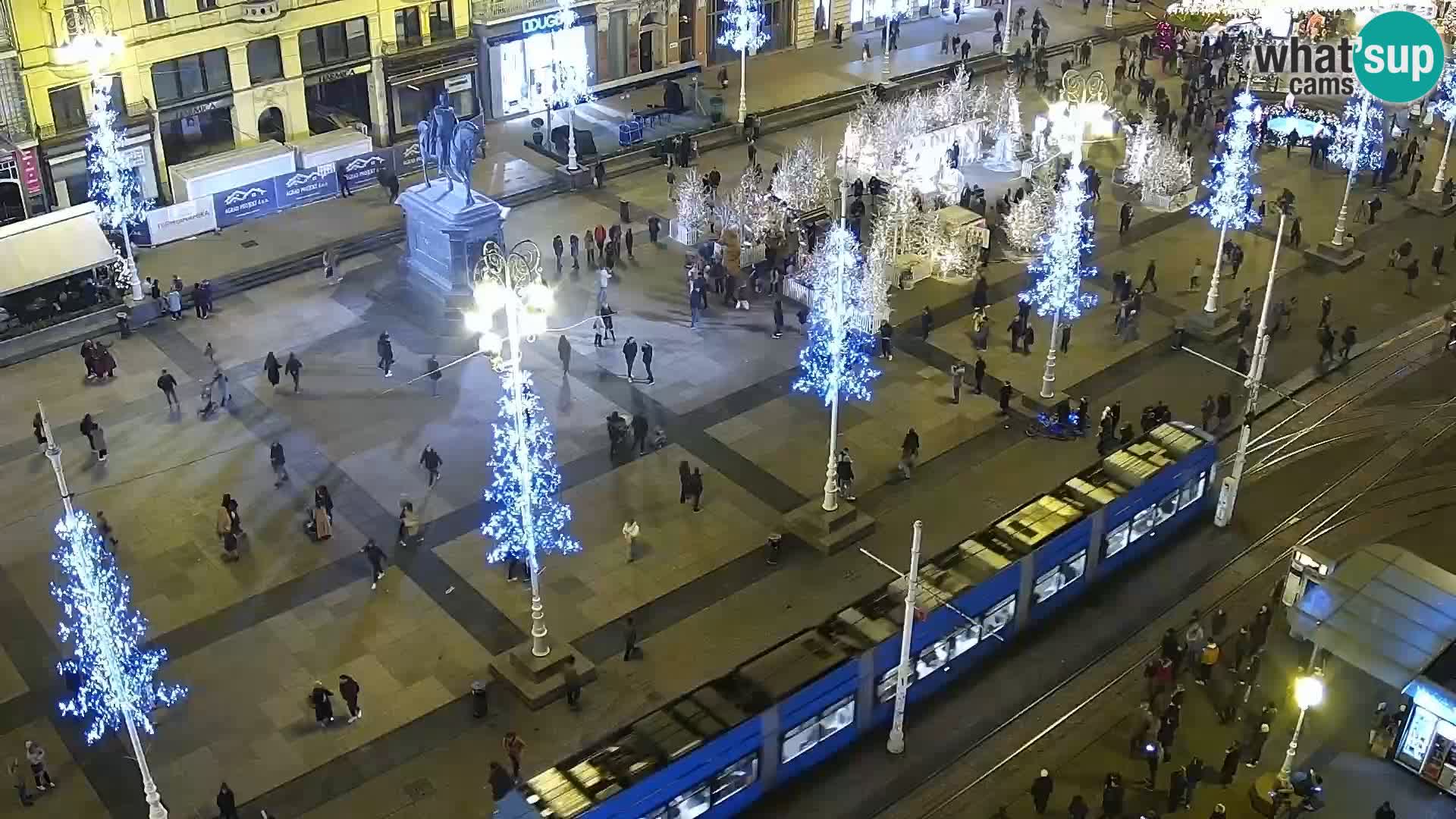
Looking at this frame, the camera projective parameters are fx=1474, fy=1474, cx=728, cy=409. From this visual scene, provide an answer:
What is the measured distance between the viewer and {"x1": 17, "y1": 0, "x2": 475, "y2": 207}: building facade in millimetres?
46844

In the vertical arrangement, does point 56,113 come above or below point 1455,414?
above

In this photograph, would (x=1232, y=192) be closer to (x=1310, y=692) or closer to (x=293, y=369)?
(x=1310, y=692)

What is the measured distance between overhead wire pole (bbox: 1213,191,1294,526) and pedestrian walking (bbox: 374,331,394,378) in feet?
74.1

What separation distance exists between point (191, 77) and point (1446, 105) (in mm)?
45619

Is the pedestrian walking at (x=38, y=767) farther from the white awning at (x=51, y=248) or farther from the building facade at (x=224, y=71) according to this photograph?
the building facade at (x=224, y=71)

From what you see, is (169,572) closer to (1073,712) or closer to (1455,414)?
(1073,712)

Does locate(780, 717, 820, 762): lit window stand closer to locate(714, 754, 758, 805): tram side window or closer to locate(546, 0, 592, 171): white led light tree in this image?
locate(714, 754, 758, 805): tram side window

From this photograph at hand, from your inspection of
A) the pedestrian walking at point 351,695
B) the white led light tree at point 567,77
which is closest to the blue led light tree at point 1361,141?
the white led light tree at point 567,77

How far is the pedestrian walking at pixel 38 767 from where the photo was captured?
28.0m

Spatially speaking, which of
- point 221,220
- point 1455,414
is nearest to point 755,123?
point 221,220

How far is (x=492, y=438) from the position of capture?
39.4 metres

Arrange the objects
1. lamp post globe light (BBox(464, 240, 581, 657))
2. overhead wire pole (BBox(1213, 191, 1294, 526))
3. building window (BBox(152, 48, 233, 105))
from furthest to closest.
Answer: building window (BBox(152, 48, 233, 105)) → overhead wire pole (BBox(1213, 191, 1294, 526)) → lamp post globe light (BBox(464, 240, 581, 657))

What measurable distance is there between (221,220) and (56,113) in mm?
6184

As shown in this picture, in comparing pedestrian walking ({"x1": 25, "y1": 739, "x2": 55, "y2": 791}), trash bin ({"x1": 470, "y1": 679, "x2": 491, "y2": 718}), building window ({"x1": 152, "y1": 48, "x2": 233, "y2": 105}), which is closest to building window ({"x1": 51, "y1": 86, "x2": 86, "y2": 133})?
building window ({"x1": 152, "y1": 48, "x2": 233, "y2": 105})
